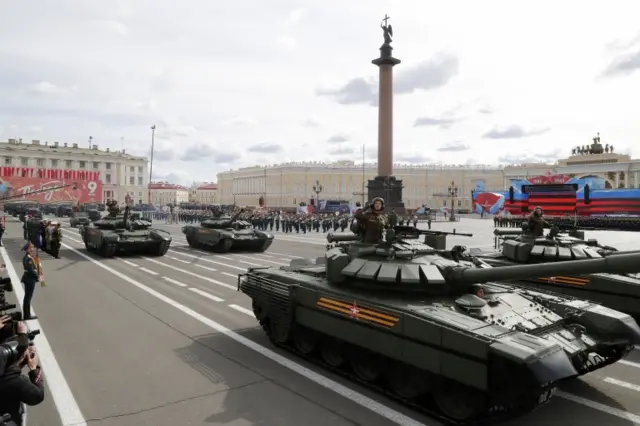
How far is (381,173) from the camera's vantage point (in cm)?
3816

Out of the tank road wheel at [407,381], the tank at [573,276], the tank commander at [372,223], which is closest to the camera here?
the tank road wheel at [407,381]

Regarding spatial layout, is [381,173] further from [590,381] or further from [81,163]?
[81,163]

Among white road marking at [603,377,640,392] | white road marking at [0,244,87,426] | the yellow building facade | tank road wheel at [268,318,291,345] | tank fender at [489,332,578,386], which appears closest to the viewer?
tank fender at [489,332,578,386]

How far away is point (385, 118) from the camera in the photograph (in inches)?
1454

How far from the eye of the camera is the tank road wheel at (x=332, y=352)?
714 centimetres

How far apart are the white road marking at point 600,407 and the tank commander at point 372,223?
3423mm

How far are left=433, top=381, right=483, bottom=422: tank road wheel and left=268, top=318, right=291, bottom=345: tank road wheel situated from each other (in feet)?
9.67

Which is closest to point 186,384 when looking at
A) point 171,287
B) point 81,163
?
point 171,287

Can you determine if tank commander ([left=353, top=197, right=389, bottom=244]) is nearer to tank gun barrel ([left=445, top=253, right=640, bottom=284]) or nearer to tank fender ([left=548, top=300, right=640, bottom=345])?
tank gun barrel ([left=445, top=253, right=640, bottom=284])

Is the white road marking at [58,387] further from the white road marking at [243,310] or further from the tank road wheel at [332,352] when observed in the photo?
the white road marking at [243,310]

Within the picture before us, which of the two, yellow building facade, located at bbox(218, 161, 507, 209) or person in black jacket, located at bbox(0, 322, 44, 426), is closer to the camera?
person in black jacket, located at bbox(0, 322, 44, 426)

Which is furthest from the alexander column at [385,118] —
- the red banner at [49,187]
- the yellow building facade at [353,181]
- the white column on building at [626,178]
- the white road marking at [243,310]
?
the yellow building facade at [353,181]

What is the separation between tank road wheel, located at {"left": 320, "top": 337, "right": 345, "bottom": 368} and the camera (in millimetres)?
7145

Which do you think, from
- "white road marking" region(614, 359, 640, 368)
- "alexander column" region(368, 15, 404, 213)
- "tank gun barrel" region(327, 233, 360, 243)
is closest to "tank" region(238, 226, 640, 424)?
"tank gun barrel" region(327, 233, 360, 243)
